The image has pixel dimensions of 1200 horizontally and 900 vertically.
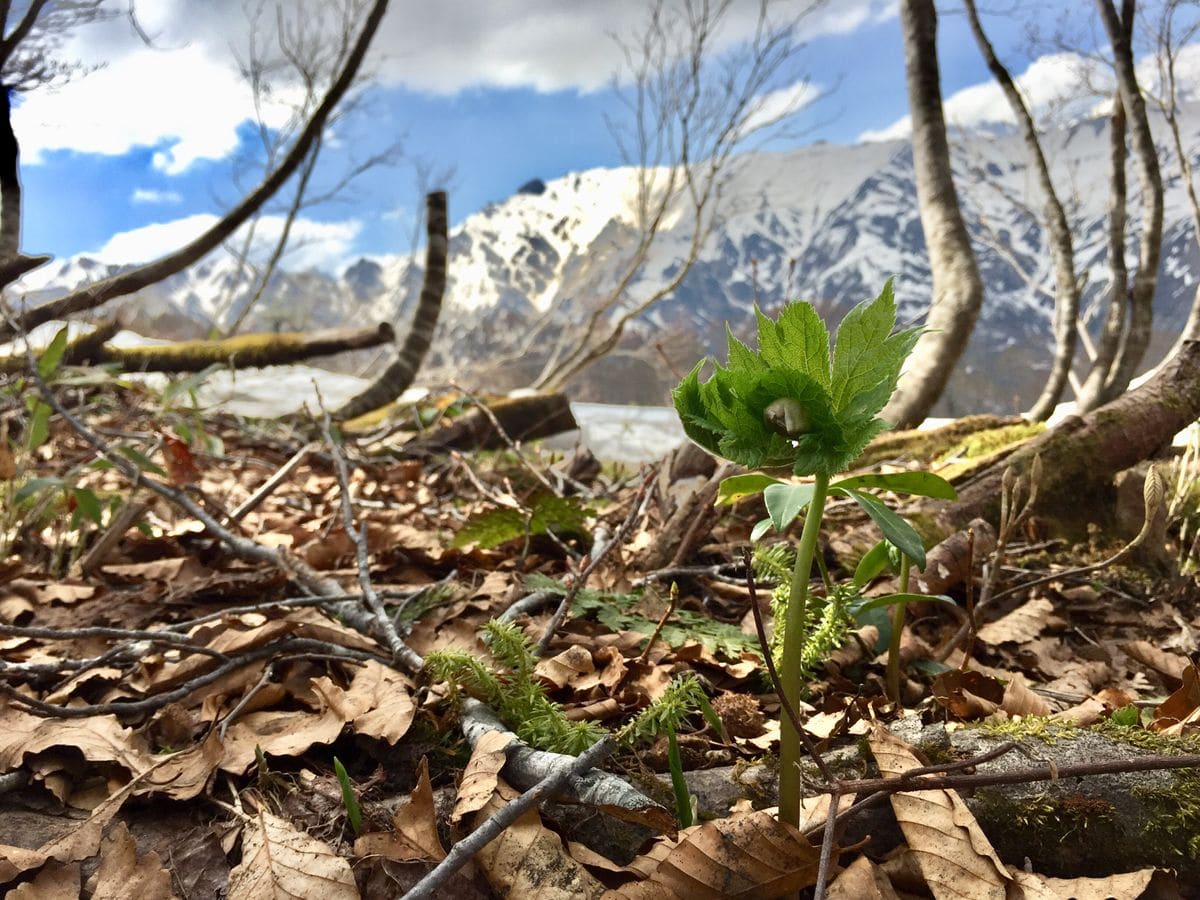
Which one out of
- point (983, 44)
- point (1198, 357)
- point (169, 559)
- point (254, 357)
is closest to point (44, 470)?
point (169, 559)

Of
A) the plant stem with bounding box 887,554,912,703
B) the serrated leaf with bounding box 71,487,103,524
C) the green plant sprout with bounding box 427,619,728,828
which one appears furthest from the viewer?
the serrated leaf with bounding box 71,487,103,524

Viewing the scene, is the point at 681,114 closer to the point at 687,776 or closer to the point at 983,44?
the point at 983,44

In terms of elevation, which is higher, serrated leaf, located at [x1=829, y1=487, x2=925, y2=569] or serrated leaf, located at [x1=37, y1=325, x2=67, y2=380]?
serrated leaf, located at [x1=37, y1=325, x2=67, y2=380]

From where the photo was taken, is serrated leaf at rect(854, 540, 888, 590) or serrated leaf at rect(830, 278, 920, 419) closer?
serrated leaf at rect(830, 278, 920, 419)

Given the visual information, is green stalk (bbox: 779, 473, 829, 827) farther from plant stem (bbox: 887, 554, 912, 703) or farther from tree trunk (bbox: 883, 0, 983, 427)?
tree trunk (bbox: 883, 0, 983, 427)

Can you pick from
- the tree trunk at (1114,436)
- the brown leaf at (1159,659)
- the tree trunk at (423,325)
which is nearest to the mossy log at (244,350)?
the tree trunk at (423,325)

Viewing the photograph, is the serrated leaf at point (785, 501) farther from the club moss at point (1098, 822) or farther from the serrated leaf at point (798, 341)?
the club moss at point (1098, 822)

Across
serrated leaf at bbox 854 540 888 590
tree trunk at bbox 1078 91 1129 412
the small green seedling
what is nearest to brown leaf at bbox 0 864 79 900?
the small green seedling
